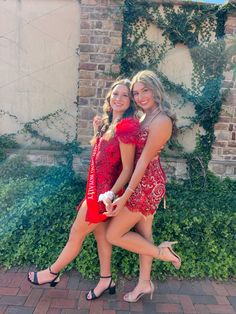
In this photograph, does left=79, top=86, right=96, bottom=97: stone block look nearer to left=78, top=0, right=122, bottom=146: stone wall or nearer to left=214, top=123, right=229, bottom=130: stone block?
left=78, top=0, right=122, bottom=146: stone wall

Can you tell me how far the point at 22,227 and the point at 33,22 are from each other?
2769mm

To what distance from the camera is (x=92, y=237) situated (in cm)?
303

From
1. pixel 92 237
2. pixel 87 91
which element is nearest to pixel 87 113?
pixel 87 91

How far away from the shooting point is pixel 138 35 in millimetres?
4070

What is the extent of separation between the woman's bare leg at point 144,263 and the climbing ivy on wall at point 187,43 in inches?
87.8

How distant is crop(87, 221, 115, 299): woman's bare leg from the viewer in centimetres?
253

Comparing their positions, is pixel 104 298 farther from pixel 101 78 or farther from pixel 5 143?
pixel 5 143

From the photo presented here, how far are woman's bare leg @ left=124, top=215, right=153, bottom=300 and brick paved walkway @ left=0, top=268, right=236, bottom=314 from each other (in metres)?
0.10

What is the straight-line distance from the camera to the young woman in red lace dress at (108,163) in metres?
2.19

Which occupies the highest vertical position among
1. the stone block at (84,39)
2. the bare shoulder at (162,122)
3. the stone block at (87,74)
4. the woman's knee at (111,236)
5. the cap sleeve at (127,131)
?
the stone block at (84,39)

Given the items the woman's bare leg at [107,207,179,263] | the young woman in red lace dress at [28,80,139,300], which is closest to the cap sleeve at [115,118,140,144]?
the young woman in red lace dress at [28,80,139,300]

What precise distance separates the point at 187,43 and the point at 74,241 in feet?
9.81

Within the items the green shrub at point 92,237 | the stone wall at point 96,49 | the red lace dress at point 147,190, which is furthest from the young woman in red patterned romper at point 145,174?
the stone wall at point 96,49

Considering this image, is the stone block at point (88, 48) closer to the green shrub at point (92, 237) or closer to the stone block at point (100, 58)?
the stone block at point (100, 58)
